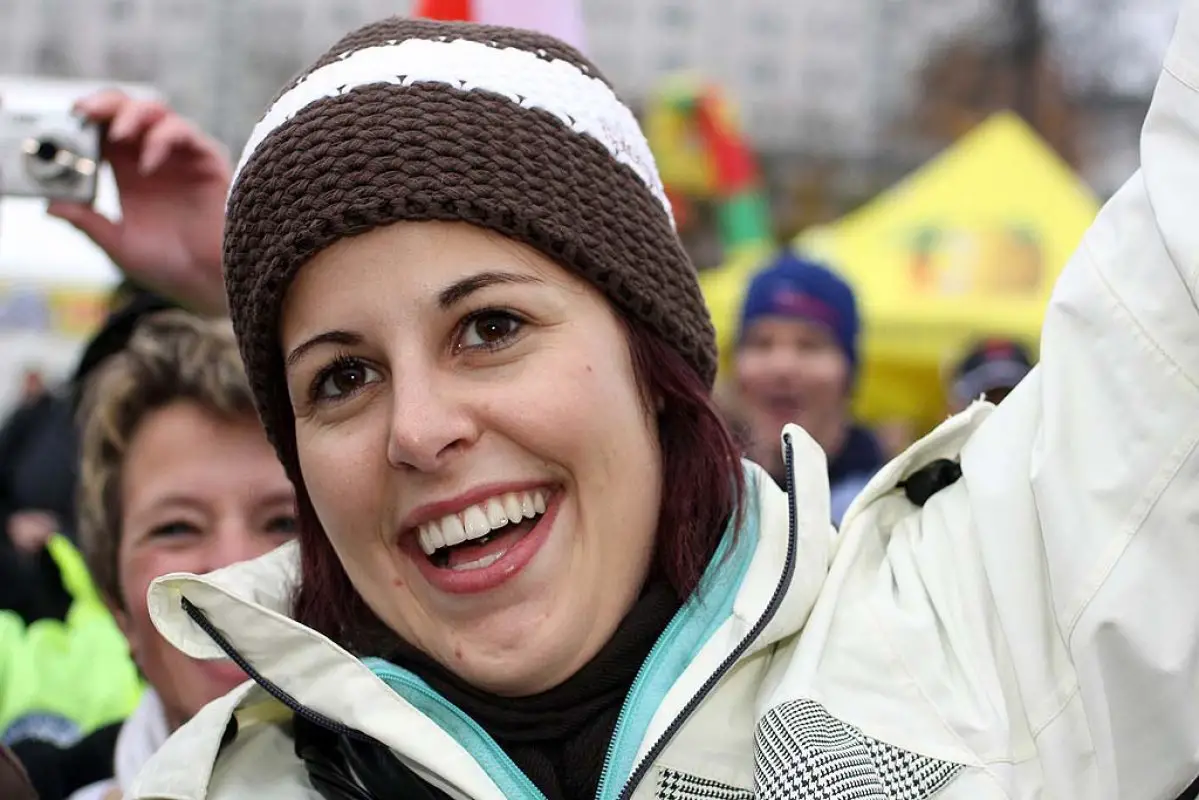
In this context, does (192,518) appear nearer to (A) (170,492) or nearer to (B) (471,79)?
(A) (170,492)

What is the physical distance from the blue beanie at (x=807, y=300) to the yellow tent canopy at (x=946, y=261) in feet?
6.90

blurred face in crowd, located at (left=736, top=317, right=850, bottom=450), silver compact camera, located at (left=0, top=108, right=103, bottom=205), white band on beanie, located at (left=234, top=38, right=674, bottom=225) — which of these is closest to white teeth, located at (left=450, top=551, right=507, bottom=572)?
white band on beanie, located at (left=234, top=38, right=674, bottom=225)

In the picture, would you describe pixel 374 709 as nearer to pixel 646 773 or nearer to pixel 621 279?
pixel 646 773

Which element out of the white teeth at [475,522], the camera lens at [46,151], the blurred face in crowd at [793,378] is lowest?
the blurred face in crowd at [793,378]

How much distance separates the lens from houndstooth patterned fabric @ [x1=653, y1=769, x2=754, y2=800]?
1452 millimetres

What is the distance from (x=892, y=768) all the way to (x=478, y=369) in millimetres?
625

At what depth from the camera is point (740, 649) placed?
150 centimetres

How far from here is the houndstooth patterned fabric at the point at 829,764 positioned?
132 cm

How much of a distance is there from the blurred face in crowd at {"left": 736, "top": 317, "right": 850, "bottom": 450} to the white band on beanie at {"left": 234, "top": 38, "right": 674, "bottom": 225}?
2293mm

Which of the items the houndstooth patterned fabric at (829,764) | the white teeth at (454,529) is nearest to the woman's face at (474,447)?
the white teeth at (454,529)

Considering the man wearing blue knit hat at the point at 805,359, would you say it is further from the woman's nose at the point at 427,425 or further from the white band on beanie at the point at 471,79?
the woman's nose at the point at 427,425

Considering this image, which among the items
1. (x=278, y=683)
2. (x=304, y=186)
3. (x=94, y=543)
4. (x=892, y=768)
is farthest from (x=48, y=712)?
(x=892, y=768)

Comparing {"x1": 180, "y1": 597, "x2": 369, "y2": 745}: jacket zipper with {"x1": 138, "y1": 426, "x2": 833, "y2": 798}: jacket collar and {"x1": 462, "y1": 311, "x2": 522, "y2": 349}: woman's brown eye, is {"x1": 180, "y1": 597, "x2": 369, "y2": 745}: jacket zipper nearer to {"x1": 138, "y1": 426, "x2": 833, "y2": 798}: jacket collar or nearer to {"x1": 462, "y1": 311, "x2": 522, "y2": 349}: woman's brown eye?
{"x1": 138, "y1": 426, "x2": 833, "y2": 798}: jacket collar

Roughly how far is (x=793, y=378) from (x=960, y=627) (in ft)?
9.39
